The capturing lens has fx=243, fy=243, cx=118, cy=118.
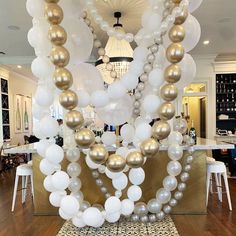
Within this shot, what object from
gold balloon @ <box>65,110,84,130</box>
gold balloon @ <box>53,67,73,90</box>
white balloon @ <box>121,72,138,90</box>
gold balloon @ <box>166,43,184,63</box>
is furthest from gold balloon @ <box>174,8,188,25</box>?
gold balloon @ <box>65,110,84,130</box>

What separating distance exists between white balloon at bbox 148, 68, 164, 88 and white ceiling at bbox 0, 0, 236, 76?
136 cm

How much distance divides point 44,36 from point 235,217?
2856mm

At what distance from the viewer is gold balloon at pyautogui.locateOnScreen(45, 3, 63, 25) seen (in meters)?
1.56

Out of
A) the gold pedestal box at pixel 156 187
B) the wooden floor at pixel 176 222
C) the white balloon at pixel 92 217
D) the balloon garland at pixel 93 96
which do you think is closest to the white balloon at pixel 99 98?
the balloon garland at pixel 93 96

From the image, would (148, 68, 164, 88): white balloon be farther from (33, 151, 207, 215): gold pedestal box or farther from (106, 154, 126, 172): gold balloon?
(33, 151, 207, 215): gold pedestal box

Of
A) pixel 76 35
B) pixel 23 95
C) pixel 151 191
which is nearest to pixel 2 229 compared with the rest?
pixel 151 191

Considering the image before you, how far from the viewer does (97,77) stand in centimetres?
208

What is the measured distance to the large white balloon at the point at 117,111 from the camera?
208 cm

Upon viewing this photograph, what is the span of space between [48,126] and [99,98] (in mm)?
451

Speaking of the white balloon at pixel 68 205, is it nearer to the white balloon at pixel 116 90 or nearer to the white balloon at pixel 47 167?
the white balloon at pixel 47 167

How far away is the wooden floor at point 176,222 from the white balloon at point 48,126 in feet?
4.16

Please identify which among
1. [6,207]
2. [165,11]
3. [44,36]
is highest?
[165,11]

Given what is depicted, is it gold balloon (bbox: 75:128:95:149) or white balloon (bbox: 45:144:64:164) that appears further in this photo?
white balloon (bbox: 45:144:64:164)

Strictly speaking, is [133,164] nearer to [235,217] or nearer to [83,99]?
[83,99]
